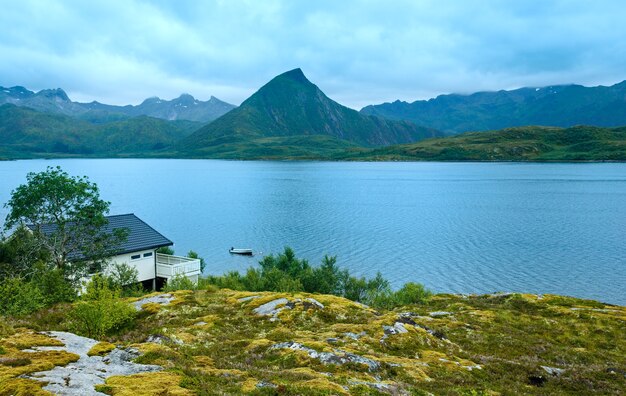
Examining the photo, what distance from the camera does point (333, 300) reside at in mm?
31000

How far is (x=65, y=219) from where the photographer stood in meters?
45.5

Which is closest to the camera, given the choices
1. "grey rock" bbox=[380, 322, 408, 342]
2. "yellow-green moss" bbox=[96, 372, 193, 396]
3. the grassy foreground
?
"yellow-green moss" bbox=[96, 372, 193, 396]

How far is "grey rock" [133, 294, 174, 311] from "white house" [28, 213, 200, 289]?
20116 mm

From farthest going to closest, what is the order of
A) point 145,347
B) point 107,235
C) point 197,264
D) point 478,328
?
point 197,264, point 107,235, point 478,328, point 145,347

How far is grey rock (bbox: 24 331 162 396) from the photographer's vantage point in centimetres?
1238

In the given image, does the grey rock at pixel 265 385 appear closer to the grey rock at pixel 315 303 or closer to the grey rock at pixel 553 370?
the grey rock at pixel 315 303

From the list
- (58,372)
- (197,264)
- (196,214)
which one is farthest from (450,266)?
(196,214)

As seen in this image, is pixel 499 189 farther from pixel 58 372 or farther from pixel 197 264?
pixel 58 372

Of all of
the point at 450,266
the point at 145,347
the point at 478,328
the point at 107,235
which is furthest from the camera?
the point at 450,266

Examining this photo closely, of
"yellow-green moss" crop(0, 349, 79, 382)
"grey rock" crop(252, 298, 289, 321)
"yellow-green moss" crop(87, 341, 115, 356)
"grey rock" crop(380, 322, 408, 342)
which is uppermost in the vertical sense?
"yellow-green moss" crop(0, 349, 79, 382)

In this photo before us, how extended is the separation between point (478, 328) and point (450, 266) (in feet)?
184

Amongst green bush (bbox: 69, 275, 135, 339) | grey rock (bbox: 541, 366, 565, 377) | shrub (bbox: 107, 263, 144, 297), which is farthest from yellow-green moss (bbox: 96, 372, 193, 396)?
shrub (bbox: 107, 263, 144, 297)

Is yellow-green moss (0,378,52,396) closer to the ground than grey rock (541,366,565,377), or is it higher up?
higher up

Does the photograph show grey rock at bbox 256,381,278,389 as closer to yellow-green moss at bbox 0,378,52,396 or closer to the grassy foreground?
the grassy foreground
